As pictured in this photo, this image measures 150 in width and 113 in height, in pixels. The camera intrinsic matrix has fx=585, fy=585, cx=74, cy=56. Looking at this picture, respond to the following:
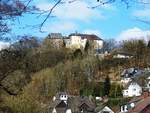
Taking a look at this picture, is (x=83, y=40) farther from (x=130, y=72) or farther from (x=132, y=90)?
(x=132, y=90)

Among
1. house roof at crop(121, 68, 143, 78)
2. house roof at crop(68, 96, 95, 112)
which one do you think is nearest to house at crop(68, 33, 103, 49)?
house roof at crop(121, 68, 143, 78)

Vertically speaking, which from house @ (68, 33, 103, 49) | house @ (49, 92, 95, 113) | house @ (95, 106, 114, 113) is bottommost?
house @ (49, 92, 95, 113)

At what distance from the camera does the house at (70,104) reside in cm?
8287

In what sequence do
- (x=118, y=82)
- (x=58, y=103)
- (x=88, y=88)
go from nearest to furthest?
(x=58, y=103) < (x=88, y=88) < (x=118, y=82)

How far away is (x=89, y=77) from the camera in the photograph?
3885 inches

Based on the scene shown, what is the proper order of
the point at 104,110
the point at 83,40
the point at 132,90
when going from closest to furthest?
1. the point at 104,110
2. the point at 132,90
3. the point at 83,40

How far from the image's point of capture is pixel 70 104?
292ft

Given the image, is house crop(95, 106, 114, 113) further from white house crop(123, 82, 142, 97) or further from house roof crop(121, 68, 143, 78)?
house roof crop(121, 68, 143, 78)

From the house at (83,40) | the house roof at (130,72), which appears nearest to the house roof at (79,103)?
the house roof at (130,72)

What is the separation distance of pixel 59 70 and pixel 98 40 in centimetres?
5194

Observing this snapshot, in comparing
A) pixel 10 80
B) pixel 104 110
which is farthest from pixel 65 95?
pixel 10 80

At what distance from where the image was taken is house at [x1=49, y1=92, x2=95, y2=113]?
82.9 metres

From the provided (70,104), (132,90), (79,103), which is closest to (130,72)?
(132,90)

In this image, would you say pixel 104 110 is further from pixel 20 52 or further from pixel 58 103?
pixel 20 52
